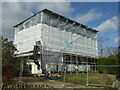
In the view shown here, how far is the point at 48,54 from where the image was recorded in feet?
56.4

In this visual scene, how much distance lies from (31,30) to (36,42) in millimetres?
2744

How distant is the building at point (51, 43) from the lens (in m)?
17.1

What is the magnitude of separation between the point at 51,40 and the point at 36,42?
2144 mm

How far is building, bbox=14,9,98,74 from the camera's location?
17.1 metres

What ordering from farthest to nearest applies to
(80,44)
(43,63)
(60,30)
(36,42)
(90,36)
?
(90,36), (80,44), (60,30), (36,42), (43,63)

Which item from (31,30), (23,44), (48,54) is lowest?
(48,54)

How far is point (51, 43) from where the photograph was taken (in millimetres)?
Result: 18688

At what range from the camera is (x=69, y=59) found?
2008 cm

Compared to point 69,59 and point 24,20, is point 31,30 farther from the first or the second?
point 69,59

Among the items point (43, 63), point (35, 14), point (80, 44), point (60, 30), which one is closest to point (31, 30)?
point (35, 14)

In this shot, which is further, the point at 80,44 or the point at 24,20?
the point at 80,44

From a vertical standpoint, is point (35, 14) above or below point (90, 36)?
above

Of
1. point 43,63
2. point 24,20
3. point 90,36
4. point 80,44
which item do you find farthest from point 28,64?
point 90,36

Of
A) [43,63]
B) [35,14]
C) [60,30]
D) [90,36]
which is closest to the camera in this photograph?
[43,63]
